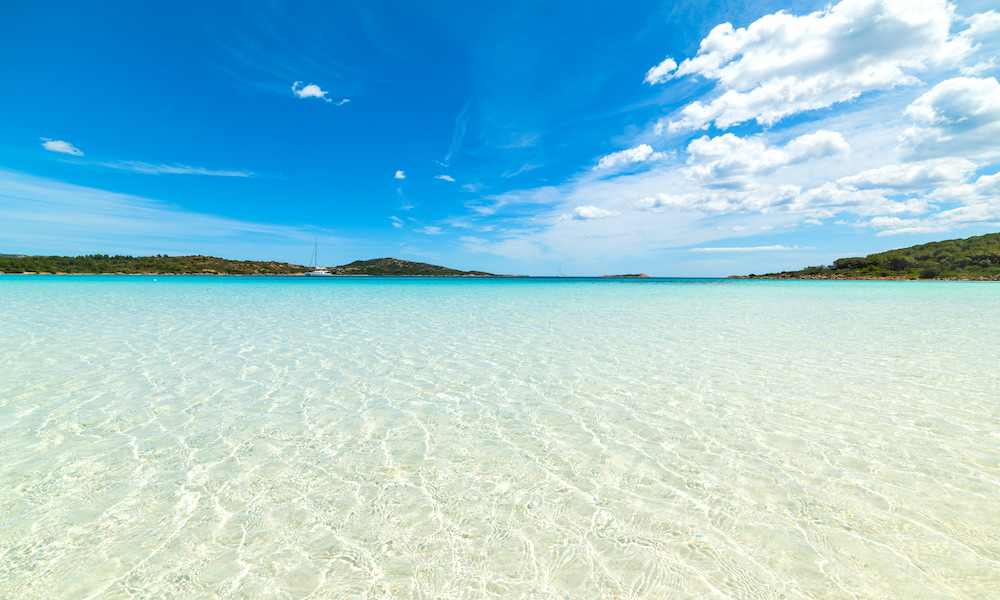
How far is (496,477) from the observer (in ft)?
14.0

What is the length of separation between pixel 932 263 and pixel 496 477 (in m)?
155

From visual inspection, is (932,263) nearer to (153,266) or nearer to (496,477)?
(496,477)

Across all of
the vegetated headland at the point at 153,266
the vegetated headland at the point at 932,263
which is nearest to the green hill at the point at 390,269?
the vegetated headland at the point at 153,266

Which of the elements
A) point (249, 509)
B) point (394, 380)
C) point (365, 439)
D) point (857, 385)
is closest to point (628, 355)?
point (857, 385)

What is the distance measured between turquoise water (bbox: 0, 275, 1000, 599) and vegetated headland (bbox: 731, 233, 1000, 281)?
128 metres

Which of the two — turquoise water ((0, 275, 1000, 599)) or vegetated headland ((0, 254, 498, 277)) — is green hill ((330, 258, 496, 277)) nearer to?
vegetated headland ((0, 254, 498, 277))

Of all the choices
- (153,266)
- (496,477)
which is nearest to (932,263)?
(496,477)

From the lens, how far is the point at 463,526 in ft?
11.3

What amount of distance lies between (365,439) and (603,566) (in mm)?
3388

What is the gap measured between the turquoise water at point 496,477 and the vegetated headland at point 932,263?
128 m

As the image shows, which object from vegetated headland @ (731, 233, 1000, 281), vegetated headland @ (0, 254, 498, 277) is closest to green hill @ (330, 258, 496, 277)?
vegetated headland @ (0, 254, 498, 277)

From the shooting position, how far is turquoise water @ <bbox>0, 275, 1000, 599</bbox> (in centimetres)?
288

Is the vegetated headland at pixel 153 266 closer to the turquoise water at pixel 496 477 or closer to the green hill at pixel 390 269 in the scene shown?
the green hill at pixel 390 269

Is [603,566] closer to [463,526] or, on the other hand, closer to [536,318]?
[463,526]
